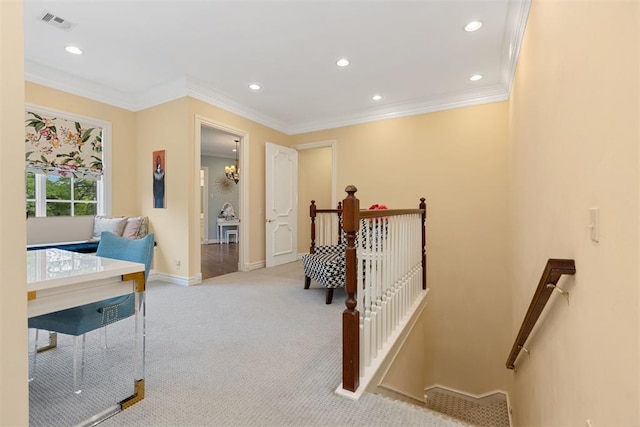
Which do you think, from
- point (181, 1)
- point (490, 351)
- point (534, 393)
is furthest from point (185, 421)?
point (490, 351)

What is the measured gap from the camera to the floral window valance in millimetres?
3447

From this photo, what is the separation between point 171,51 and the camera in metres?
3.06

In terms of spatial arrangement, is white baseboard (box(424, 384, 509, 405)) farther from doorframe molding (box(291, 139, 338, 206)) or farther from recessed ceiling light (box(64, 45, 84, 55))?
recessed ceiling light (box(64, 45, 84, 55))

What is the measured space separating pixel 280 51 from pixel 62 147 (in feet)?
9.76

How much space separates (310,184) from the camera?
A: 6.14 metres

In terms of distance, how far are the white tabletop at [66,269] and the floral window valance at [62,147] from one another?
2.50 meters

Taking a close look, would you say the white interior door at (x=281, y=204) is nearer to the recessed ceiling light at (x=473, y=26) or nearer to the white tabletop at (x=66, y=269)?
the recessed ceiling light at (x=473, y=26)

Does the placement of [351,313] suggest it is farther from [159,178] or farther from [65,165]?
[65,165]

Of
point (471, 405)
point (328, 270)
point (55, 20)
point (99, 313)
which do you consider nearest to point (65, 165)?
point (55, 20)

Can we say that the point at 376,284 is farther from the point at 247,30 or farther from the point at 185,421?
the point at 247,30

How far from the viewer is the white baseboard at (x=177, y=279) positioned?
3799mm

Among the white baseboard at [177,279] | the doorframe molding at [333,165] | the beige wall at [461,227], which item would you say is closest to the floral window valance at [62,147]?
the white baseboard at [177,279]

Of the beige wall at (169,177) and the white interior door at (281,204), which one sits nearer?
the beige wall at (169,177)

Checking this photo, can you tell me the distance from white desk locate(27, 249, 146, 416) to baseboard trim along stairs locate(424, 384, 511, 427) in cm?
349
